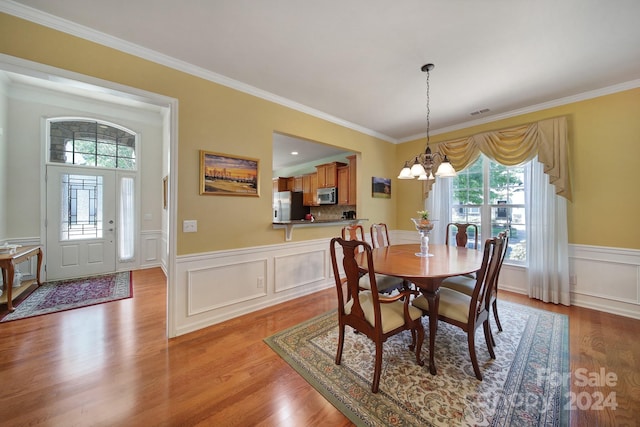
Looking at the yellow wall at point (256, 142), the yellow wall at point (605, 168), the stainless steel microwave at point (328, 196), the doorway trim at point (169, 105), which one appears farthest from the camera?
the stainless steel microwave at point (328, 196)

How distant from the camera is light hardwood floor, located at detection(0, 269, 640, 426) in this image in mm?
1437

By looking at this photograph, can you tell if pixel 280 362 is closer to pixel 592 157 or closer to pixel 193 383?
pixel 193 383

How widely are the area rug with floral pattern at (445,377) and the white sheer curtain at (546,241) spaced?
820 millimetres

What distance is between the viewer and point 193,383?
1717 millimetres

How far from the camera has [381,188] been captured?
15.3 ft

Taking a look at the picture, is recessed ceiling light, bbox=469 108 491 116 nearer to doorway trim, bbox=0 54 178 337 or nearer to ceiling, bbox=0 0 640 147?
ceiling, bbox=0 0 640 147

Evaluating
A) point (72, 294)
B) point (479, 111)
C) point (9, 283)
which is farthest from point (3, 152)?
point (479, 111)

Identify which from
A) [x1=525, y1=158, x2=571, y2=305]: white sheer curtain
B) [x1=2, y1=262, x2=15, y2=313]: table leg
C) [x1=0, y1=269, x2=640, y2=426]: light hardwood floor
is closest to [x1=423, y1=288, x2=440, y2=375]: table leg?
[x1=0, y1=269, x2=640, y2=426]: light hardwood floor

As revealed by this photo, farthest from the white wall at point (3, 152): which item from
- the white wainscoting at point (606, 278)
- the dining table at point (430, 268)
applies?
the white wainscoting at point (606, 278)

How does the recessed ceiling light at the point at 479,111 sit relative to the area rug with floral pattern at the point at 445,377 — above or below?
above

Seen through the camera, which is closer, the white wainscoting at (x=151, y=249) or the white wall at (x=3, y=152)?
the white wall at (x=3, y=152)

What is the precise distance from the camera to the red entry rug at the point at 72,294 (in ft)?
A: 9.31

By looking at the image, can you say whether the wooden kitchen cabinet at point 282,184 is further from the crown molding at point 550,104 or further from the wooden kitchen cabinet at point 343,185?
the crown molding at point 550,104

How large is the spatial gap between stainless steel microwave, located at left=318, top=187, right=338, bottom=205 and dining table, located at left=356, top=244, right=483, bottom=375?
10.2ft
